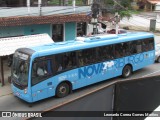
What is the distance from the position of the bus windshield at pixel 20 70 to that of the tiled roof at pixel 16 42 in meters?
2.27

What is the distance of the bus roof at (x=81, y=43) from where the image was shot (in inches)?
468

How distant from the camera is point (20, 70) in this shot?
38.5 ft

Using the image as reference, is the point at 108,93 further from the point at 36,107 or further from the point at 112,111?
the point at 36,107

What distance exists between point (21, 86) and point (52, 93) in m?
1.45

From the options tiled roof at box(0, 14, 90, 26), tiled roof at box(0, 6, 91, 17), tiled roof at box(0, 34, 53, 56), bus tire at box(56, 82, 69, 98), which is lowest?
bus tire at box(56, 82, 69, 98)

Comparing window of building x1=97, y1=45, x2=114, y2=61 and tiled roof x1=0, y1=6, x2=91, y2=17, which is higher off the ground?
tiled roof x1=0, y1=6, x2=91, y2=17

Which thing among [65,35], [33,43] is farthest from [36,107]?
[65,35]

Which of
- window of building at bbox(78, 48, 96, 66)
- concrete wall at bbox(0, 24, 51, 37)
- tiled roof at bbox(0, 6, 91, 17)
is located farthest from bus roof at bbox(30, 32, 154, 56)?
tiled roof at bbox(0, 6, 91, 17)

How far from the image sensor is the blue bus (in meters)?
11.4

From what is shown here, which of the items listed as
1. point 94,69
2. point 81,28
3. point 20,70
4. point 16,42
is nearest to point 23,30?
point 16,42

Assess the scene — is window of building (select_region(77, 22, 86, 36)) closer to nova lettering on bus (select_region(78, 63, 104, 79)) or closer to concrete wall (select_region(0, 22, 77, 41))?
concrete wall (select_region(0, 22, 77, 41))

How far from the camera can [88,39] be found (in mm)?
14023

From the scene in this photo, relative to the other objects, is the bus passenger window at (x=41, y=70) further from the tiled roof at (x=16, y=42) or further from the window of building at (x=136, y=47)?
the window of building at (x=136, y=47)

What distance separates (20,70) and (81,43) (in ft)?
11.4
